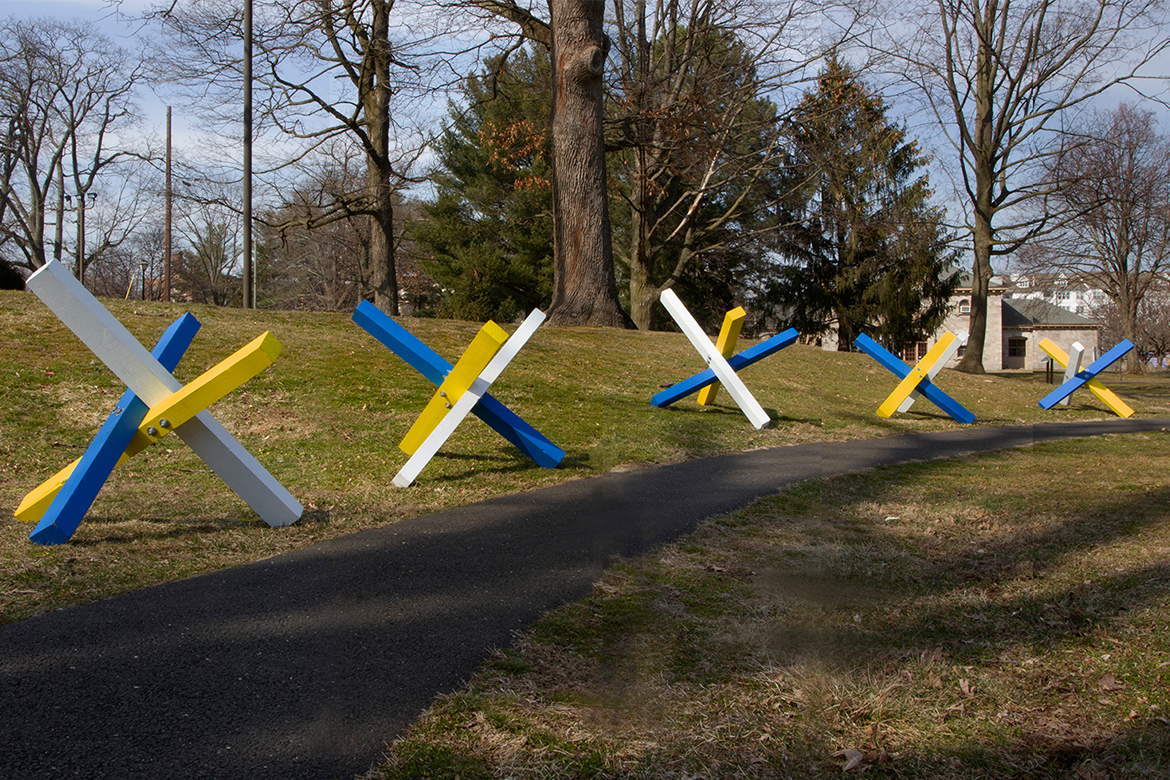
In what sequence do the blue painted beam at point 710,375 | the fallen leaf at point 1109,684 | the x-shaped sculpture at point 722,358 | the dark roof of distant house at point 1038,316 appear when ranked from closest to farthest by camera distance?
the fallen leaf at point 1109,684
the x-shaped sculpture at point 722,358
the blue painted beam at point 710,375
the dark roof of distant house at point 1038,316

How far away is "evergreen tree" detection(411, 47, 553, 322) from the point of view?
32125 millimetres

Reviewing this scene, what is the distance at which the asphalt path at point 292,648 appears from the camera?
97.3 inches

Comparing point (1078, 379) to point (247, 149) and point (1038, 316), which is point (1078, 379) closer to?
point (247, 149)

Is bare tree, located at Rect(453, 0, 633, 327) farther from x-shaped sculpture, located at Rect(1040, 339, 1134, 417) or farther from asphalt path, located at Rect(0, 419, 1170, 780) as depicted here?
asphalt path, located at Rect(0, 419, 1170, 780)

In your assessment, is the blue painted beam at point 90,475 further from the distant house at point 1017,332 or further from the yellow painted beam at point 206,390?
the distant house at point 1017,332

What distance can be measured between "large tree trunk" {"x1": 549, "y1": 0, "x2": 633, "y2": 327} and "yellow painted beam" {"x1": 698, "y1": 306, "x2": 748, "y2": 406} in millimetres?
5864

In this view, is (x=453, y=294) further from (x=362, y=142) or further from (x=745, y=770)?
(x=745, y=770)

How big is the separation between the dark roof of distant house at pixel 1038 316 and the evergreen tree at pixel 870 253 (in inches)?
1137

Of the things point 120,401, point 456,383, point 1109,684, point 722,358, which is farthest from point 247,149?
point 1109,684

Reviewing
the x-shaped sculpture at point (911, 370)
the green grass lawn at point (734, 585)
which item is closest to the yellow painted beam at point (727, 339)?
the green grass lawn at point (734, 585)

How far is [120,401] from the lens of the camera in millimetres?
4816

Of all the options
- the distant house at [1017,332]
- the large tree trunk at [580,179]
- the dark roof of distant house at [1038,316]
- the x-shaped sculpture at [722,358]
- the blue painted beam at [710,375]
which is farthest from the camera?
the dark roof of distant house at [1038,316]

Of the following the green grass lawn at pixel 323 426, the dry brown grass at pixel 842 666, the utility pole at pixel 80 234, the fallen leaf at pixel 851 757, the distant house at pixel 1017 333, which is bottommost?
the fallen leaf at pixel 851 757

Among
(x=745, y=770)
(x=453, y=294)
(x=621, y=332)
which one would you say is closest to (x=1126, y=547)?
(x=745, y=770)
